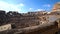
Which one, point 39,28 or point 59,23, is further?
point 59,23

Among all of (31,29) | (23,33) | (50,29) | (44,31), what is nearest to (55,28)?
(50,29)

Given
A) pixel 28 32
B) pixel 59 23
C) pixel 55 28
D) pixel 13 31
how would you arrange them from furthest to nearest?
1. pixel 59 23
2. pixel 55 28
3. pixel 28 32
4. pixel 13 31

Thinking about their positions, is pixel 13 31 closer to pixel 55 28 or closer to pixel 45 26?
pixel 45 26

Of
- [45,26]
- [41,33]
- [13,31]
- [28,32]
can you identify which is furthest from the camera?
[45,26]

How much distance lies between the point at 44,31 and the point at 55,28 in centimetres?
39

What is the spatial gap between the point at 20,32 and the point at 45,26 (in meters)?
0.59

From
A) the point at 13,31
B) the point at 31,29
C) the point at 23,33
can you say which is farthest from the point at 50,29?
the point at 13,31

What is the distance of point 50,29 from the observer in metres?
2.13

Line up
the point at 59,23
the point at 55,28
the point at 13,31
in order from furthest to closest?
the point at 59,23 < the point at 55,28 < the point at 13,31

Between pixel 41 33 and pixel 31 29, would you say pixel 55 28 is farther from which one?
pixel 31 29

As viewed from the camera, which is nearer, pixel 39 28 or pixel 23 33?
pixel 23 33

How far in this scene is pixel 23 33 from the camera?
1.66 metres

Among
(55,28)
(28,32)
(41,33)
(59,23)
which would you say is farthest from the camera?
(59,23)

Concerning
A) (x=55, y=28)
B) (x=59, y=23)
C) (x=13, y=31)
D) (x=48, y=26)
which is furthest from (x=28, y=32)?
(x=59, y=23)
